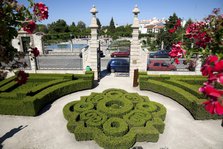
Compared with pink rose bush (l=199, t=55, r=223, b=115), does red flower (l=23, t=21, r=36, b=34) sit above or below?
above

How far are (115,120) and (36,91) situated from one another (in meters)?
6.11

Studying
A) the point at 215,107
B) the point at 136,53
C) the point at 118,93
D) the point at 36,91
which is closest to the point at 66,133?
the point at 36,91

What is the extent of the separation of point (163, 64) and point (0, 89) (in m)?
14.6

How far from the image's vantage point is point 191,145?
6.89 metres

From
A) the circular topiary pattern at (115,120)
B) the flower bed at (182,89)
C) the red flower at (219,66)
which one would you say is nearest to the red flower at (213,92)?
the red flower at (219,66)

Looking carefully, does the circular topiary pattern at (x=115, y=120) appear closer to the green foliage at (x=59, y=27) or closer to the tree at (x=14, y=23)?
the tree at (x=14, y=23)

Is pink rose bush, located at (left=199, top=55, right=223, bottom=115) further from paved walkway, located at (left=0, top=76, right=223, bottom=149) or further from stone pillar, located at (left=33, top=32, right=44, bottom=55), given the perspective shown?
stone pillar, located at (left=33, top=32, right=44, bottom=55)

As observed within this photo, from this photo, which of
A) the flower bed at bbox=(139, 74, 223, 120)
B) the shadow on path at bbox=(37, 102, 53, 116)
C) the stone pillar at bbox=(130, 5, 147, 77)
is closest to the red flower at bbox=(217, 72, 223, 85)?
the flower bed at bbox=(139, 74, 223, 120)

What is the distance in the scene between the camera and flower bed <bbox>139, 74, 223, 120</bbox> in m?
8.67

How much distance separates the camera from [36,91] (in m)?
10.4

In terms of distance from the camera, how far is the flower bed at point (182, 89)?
8672mm

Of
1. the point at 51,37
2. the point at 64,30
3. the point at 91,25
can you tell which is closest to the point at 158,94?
A: the point at 91,25

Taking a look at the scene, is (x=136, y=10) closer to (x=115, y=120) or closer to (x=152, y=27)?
(x=115, y=120)

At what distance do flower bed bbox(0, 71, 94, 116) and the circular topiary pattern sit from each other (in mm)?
1983
